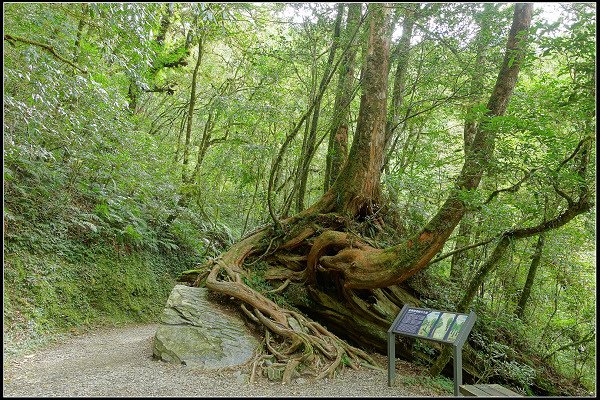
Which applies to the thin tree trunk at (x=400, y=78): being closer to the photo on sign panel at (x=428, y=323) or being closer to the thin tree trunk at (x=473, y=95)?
the thin tree trunk at (x=473, y=95)

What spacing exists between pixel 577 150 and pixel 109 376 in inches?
214

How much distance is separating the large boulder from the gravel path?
16 centimetres

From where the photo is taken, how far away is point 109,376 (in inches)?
165

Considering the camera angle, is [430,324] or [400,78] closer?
[430,324]

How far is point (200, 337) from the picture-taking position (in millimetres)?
5008

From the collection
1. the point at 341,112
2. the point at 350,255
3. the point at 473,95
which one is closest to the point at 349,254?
the point at 350,255

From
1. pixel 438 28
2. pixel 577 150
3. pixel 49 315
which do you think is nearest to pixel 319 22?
pixel 438 28

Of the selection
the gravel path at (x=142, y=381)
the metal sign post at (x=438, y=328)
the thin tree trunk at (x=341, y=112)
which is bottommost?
the gravel path at (x=142, y=381)

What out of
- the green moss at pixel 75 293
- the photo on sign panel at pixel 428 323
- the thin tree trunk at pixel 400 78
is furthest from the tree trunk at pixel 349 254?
the green moss at pixel 75 293

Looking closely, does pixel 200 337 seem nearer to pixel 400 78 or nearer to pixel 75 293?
pixel 75 293

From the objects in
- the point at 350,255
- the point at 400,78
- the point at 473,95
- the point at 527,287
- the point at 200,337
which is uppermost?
the point at 400,78

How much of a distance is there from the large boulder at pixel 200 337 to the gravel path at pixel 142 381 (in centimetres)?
16

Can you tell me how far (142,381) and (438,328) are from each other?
293 cm

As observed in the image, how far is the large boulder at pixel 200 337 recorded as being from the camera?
472cm
